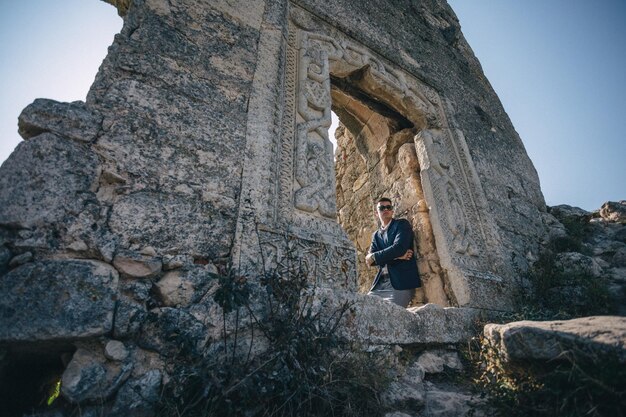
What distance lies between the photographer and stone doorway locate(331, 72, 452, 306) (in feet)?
A: 9.84

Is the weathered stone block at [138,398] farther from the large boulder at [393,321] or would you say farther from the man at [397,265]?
the man at [397,265]

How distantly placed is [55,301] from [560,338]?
190cm

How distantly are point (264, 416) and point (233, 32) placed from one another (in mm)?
2426

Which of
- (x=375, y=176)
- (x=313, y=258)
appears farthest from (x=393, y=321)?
(x=375, y=176)

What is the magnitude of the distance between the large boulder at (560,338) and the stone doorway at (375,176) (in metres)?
1.47

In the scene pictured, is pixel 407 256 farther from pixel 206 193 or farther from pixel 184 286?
pixel 184 286

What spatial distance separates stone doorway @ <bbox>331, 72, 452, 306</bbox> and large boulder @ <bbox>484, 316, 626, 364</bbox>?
147 cm

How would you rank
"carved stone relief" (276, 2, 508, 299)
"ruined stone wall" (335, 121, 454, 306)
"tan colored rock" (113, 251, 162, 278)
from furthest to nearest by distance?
"ruined stone wall" (335, 121, 454, 306)
"carved stone relief" (276, 2, 508, 299)
"tan colored rock" (113, 251, 162, 278)

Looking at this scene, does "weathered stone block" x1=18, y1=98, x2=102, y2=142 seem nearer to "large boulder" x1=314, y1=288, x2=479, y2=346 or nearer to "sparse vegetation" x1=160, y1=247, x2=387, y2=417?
"sparse vegetation" x1=160, y1=247, x2=387, y2=417

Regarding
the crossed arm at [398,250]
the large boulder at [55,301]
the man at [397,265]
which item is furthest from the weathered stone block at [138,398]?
the crossed arm at [398,250]

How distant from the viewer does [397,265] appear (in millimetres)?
2863

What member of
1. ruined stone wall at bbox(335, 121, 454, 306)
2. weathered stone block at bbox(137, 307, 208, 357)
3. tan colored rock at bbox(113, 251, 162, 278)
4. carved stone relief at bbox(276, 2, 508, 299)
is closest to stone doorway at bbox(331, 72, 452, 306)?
ruined stone wall at bbox(335, 121, 454, 306)

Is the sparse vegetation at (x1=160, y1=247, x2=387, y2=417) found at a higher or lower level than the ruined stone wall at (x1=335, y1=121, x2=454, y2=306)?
lower

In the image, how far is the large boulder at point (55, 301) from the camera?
1.14 m
